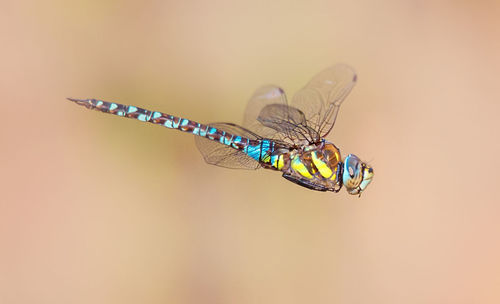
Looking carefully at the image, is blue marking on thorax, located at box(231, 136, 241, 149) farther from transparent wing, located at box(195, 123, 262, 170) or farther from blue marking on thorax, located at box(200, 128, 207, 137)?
blue marking on thorax, located at box(200, 128, 207, 137)

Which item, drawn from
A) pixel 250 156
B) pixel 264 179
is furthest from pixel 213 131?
pixel 264 179

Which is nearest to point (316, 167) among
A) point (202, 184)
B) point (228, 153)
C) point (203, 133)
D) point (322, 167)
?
point (322, 167)

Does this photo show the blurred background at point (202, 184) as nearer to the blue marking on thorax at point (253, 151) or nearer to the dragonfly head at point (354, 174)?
the blue marking on thorax at point (253, 151)

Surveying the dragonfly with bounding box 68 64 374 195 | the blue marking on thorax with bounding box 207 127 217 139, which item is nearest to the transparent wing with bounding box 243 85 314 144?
the dragonfly with bounding box 68 64 374 195

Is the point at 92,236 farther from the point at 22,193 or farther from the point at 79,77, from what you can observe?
the point at 79,77

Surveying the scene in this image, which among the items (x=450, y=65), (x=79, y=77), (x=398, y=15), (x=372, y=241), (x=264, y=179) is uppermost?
(x=398, y=15)

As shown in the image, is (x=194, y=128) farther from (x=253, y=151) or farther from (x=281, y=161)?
(x=281, y=161)
